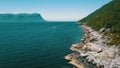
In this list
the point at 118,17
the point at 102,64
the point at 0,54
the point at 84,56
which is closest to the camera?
the point at 102,64

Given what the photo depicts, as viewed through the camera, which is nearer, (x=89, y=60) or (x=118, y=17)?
(x=89, y=60)

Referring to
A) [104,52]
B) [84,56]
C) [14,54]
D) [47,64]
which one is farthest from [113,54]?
[14,54]

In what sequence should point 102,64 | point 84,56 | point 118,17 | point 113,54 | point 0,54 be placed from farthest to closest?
point 118,17 → point 0,54 → point 84,56 → point 113,54 → point 102,64

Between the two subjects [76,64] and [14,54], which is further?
[14,54]

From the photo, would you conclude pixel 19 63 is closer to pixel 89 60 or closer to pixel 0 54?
pixel 0 54

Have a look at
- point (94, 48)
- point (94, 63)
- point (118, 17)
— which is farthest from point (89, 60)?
point (118, 17)

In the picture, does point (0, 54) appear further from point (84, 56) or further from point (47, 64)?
point (84, 56)

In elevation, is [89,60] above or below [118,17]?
below

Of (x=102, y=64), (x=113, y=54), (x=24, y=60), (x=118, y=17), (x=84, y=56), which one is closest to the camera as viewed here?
(x=102, y=64)

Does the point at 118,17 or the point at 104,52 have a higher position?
the point at 118,17
